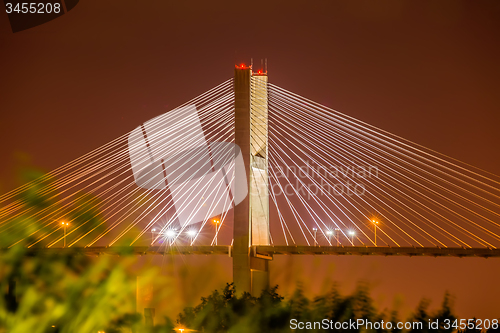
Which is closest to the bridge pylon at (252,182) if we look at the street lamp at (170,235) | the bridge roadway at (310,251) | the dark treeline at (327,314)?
the bridge roadway at (310,251)

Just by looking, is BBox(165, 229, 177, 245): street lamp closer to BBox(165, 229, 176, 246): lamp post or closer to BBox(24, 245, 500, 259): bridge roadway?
BBox(165, 229, 176, 246): lamp post

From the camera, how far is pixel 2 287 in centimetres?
721

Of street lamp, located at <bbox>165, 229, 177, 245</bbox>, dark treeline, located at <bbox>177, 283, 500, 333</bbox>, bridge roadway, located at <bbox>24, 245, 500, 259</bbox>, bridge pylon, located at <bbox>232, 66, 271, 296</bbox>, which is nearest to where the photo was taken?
dark treeline, located at <bbox>177, 283, 500, 333</bbox>

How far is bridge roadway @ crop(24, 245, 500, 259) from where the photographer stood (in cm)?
1598

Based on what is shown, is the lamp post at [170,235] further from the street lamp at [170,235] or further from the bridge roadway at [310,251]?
the bridge roadway at [310,251]

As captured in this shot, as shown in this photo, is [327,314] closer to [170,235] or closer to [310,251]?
[310,251]

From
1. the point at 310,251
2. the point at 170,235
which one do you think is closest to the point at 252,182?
the point at 310,251

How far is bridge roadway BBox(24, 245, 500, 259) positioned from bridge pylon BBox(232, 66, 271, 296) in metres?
0.35

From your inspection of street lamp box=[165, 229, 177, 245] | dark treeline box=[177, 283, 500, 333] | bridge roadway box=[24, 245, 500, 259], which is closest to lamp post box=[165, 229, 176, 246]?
street lamp box=[165, 229, 177, 245]

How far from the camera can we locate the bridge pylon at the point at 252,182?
17.0 m

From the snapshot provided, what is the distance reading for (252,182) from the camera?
17906 mm

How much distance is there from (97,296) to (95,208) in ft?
33.0

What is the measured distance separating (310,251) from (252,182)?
2.67m

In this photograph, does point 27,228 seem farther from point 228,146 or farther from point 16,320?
point 228,146
